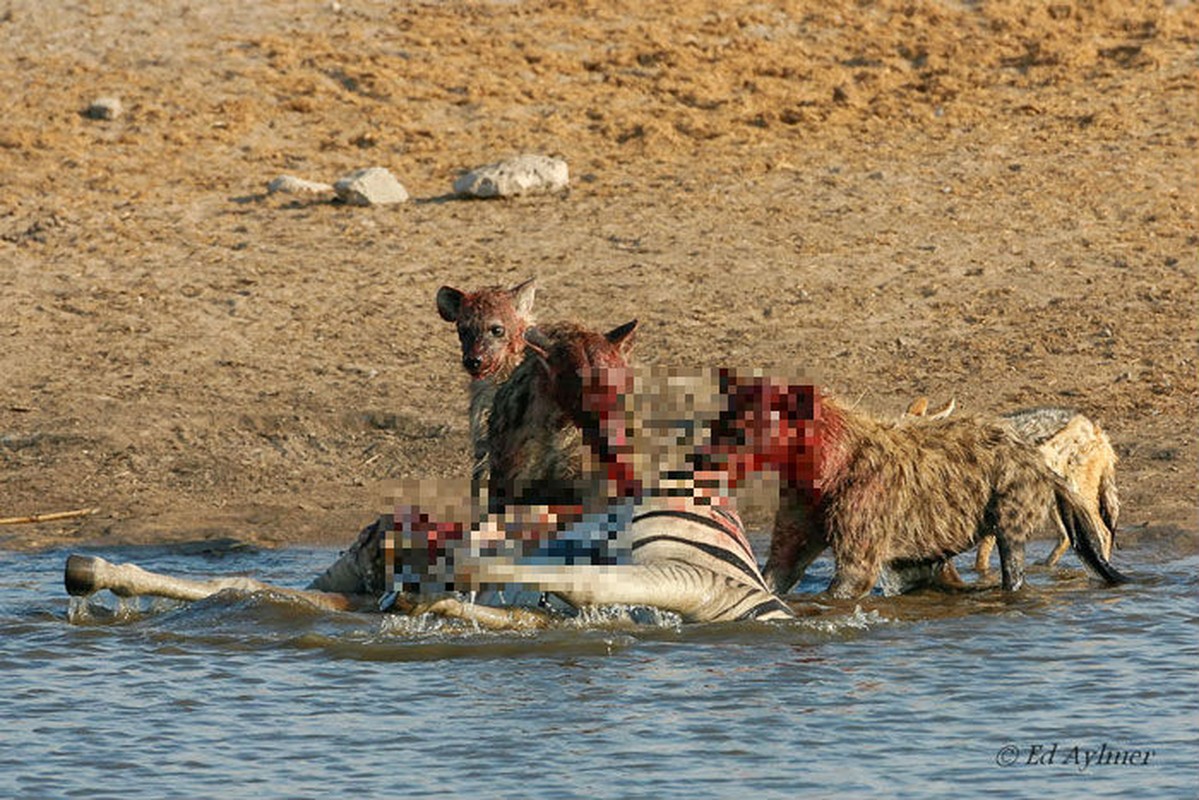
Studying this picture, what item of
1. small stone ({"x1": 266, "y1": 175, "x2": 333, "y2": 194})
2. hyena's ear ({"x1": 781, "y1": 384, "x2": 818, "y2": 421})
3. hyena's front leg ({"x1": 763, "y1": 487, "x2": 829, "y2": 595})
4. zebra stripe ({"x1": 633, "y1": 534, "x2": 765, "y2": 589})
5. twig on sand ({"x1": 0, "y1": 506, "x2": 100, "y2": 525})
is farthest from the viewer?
small stone ({"x1": 266, "y1": 175, "x2": 333, "y2": 194})

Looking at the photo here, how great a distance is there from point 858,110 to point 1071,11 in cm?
233

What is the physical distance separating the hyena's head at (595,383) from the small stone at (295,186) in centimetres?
640

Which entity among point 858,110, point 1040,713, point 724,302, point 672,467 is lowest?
point 1040,713

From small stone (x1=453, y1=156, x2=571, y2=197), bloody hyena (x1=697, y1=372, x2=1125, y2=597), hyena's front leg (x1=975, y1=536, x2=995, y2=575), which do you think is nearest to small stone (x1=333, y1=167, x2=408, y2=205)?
small stone (x1=453, y1=156, x2=571, y2=197)

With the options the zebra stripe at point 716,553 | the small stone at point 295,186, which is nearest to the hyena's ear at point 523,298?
the zebra stripe at point 716,553

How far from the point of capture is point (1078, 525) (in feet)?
29.1

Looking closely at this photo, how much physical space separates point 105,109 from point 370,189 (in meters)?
2.30

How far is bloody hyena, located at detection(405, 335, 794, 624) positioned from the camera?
7.36m

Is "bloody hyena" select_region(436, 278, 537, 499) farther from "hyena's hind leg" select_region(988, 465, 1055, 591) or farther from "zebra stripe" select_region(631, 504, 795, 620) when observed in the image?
"hyena's hind leg" select_region(988, 465, 1055, 591)

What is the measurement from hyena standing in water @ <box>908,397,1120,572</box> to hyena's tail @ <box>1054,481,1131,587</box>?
0.04m

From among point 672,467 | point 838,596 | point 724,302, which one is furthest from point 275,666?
point 724,302

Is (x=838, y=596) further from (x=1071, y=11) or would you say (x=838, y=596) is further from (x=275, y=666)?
(x=1071, y=11)

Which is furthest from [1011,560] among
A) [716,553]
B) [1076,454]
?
[716,553]

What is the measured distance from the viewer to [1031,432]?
9133 millimetres
